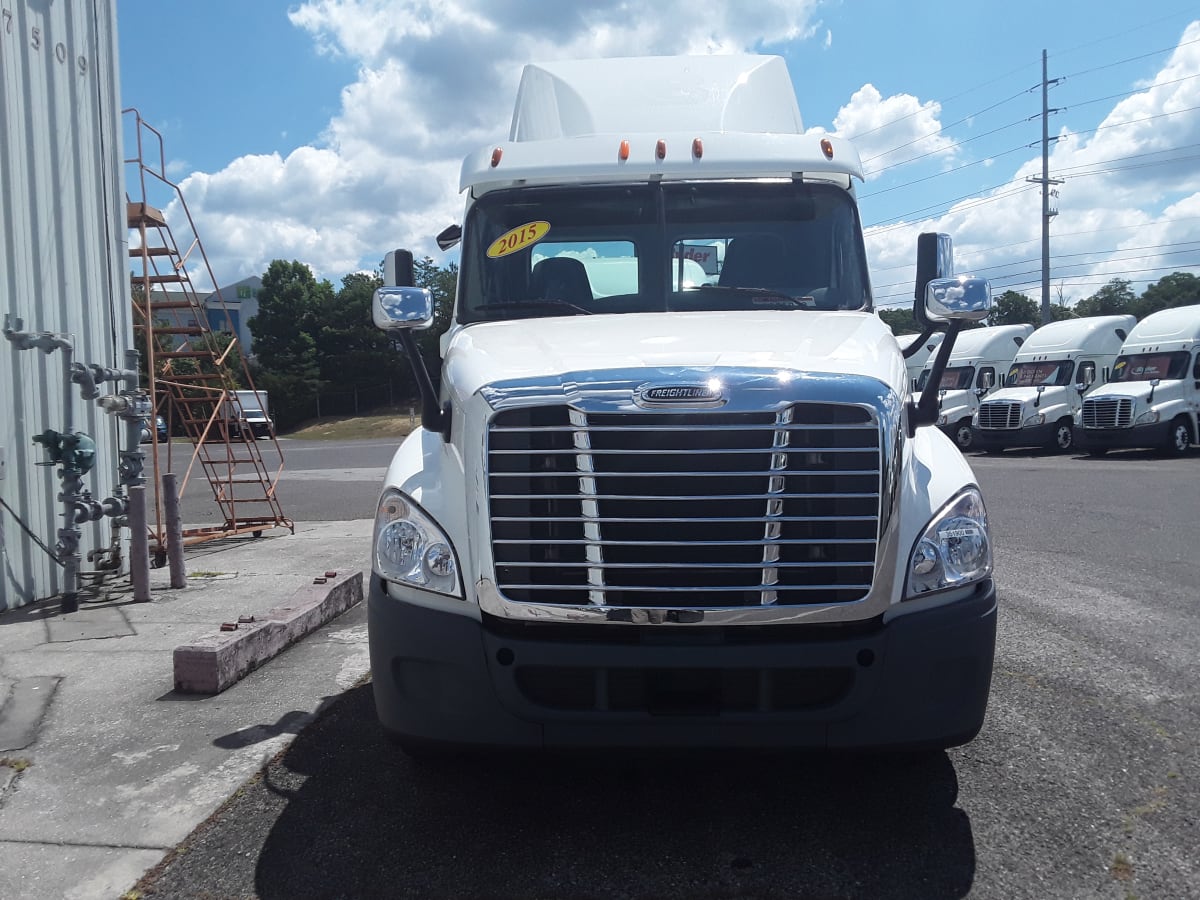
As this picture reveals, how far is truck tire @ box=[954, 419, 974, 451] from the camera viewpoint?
27.0 m

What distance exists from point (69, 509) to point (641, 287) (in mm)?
4988

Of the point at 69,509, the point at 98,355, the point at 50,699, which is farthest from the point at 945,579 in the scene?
the point at 98,355

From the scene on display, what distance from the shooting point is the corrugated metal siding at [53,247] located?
23.3ft

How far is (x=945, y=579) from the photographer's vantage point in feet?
10.8

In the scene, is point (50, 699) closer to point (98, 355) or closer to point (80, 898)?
point (80, 898)

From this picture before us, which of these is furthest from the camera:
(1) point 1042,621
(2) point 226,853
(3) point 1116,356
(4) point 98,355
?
(3) point 1116,356

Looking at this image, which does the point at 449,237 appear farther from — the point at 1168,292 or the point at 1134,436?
the point at 1168,292

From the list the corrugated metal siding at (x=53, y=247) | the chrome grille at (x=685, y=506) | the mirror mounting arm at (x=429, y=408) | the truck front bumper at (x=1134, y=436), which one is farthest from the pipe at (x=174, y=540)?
the truck front bumper at (x=1134, y=436)

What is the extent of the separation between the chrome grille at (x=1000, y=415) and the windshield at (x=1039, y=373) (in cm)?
135

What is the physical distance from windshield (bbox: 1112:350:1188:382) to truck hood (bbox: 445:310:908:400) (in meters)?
20.5

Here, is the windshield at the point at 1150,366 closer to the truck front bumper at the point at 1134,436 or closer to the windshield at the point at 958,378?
the truck front bumper at the point at 1134,436

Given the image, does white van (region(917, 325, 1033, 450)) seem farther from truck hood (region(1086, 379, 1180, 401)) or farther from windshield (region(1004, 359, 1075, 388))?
truck hood (region(1086, 379, 1180, 401))

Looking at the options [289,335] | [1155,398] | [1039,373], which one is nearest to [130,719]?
[1155,398]

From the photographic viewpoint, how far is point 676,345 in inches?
143
